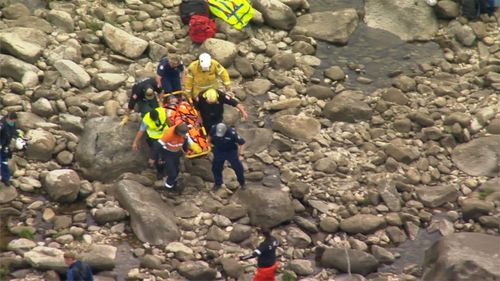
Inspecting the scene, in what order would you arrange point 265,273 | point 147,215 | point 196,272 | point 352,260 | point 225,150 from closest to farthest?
1. point 265,273
2. point 196,272
3. point 352,260
4. point 147,215
5. point 225,150

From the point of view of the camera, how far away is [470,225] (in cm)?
1425

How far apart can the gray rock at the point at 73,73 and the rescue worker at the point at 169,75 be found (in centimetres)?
240

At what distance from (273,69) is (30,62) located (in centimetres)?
591

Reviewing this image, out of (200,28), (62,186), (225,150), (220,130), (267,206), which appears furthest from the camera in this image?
(200,28)

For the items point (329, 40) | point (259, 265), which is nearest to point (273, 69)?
point (329, 40)

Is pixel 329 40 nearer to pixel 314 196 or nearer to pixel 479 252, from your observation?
pixel 314 196

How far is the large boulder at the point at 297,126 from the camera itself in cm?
1628

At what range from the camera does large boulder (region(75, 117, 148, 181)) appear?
14.6 metres

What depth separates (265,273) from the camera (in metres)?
12.2

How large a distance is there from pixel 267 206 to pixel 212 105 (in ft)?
7.86

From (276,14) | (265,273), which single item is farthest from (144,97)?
(276,14)

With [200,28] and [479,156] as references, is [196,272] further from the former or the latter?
[200,28]

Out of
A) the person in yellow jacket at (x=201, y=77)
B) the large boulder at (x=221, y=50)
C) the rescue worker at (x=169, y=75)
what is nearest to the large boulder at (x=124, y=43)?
the large boulder at (x=221, y=50)

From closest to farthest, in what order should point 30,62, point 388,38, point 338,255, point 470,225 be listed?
1. point 338,255
2. point 470,225
3. point 30,62
4. point 388,38
